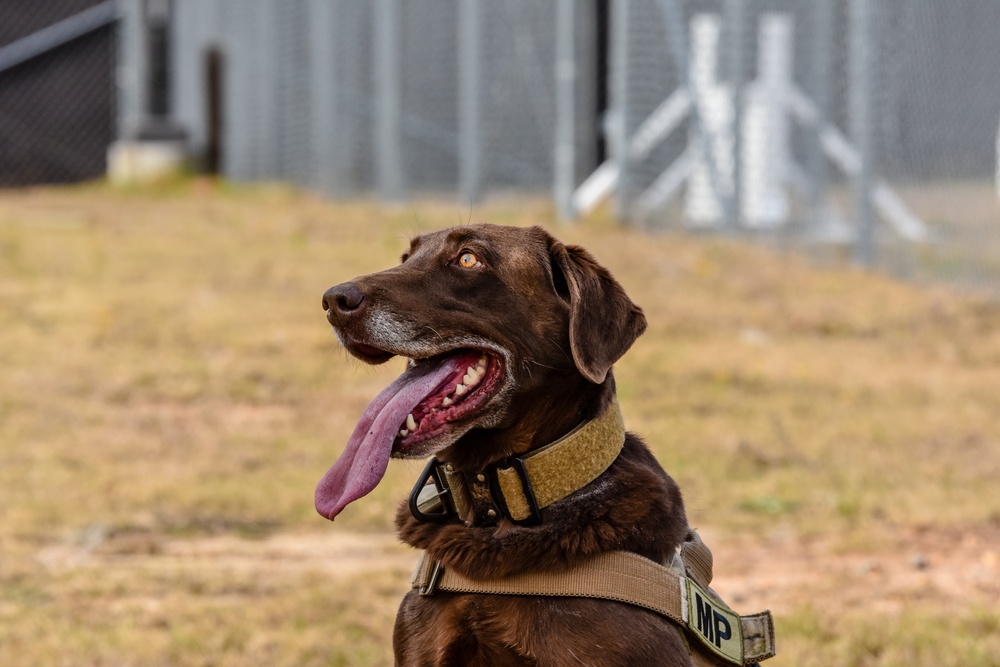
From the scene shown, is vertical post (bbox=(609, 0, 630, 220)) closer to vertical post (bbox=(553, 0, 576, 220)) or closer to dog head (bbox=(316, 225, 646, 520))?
vertical post (bbox=(553, 0, 576, 220))

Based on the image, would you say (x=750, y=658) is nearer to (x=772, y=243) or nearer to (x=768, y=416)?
(x=768, y=416)

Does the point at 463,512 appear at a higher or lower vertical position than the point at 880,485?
higher

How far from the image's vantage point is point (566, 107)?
47.0ft

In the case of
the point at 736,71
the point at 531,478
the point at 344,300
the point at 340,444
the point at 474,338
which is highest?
the point at 736,71

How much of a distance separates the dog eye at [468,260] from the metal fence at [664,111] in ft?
28.6

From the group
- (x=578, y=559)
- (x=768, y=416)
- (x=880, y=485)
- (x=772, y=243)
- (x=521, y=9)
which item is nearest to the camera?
(x=578, y=559)

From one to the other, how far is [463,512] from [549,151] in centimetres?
1225

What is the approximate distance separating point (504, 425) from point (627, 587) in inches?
20.2

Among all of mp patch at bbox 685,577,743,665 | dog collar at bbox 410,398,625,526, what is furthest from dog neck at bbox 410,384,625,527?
mp patch at bbox 685,577,743,665

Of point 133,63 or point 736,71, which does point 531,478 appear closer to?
point 736,71

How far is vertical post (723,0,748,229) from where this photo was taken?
541 inches

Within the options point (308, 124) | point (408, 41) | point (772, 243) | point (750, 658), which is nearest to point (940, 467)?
point (750, 658)

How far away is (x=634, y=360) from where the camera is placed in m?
9.55

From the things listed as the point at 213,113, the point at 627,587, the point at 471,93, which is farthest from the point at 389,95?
the point at 627,587
